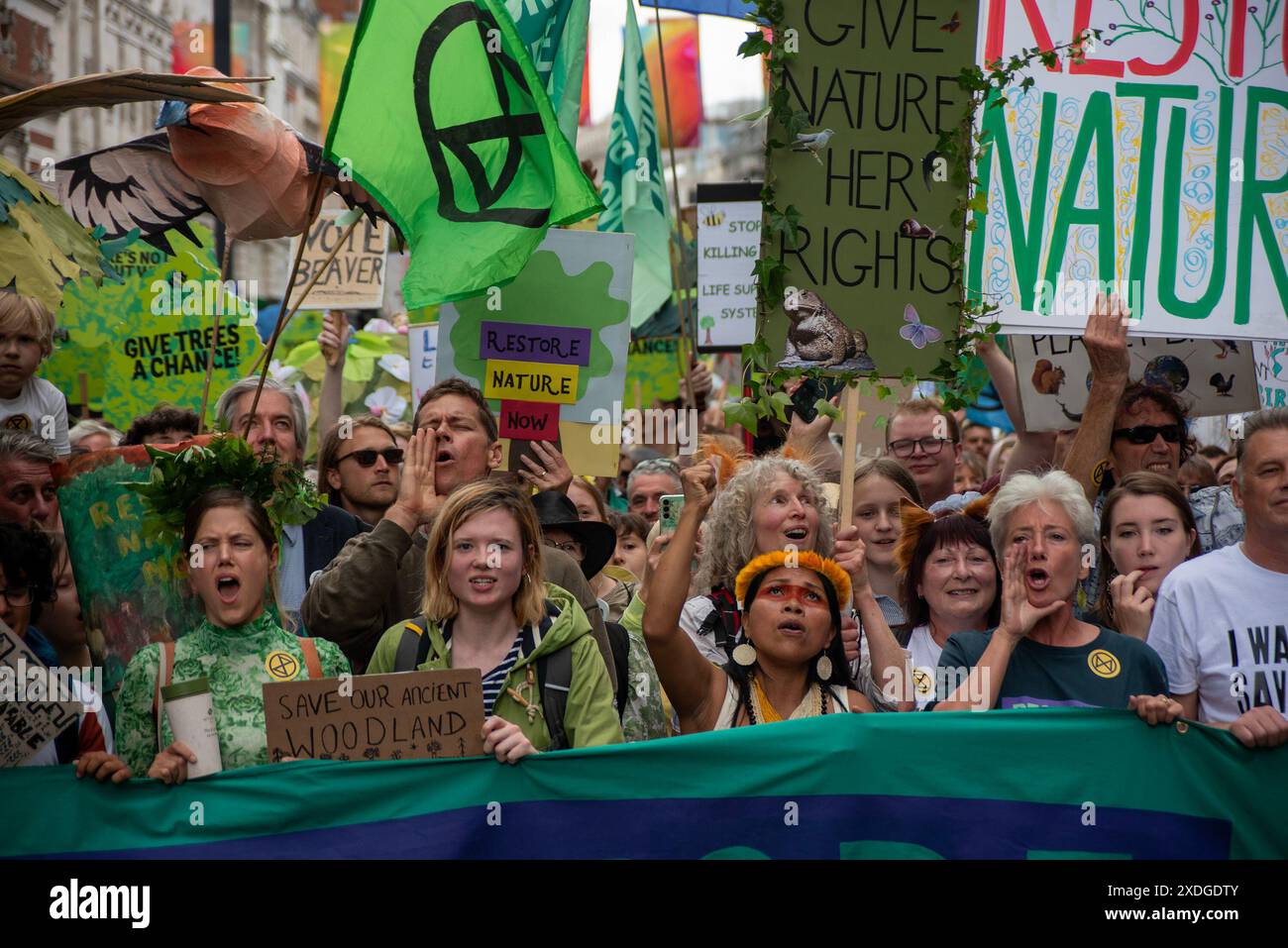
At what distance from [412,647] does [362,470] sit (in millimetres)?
1726

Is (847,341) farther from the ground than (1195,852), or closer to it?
farther from the ground

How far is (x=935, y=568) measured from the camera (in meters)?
5.31

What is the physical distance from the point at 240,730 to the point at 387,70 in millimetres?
2640

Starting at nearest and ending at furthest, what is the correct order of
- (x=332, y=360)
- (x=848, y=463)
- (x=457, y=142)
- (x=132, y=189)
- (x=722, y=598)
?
(x=848, y=463) → (x=722, y=598) → (x=457, y=142) → (x=132, y=189) → (x=332, y=360)

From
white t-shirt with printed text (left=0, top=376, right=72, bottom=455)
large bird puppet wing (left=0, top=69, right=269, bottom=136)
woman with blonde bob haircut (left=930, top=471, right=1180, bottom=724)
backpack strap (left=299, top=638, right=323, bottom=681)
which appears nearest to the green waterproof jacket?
backpack strap (left=299, top=638, right=323, bottom=681)

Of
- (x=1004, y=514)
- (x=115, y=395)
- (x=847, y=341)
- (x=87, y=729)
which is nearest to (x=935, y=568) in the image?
(x=1004, y=514)

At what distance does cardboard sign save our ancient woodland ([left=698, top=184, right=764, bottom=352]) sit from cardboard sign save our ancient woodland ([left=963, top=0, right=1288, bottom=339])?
7.10ft

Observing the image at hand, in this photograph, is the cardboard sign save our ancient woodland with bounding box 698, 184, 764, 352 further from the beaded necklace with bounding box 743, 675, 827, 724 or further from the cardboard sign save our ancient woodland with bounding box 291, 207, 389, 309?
the beaded necklace with bounding box 743, 675, 827, 724

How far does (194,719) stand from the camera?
4.19m

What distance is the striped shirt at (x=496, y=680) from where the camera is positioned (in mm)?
4426

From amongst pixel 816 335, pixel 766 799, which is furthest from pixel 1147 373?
pixel 766 799

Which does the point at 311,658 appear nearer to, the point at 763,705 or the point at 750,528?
the point at 763,705

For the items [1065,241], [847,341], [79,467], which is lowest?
[79,467]
